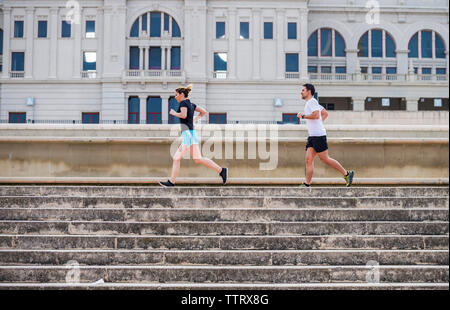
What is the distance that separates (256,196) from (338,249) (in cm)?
162

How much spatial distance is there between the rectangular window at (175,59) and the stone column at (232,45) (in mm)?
4208

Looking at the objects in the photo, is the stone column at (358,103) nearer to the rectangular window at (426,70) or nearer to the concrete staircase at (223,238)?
the rectangular window at (426,70)

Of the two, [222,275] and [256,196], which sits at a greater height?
[256,196]

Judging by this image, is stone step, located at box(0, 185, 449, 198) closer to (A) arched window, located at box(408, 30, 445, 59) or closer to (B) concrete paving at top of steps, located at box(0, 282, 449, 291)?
(B) concrete paving at top of steps, located at box(0, 282, 449, 291)

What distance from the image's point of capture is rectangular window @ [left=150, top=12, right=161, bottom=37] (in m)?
40.2

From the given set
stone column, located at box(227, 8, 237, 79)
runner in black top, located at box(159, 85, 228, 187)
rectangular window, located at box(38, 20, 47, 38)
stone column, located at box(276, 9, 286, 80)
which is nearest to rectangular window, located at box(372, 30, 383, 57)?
stone column, located at box(276, 9, 286, 80)

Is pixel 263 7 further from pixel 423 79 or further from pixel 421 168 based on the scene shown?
pixel 421 168

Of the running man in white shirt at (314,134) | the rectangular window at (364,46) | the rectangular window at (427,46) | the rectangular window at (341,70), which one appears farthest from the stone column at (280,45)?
the running man in white shirt at (314,134)

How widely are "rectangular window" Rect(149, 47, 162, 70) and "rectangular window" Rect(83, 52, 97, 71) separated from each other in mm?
4609

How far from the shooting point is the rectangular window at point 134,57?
40.0 meters

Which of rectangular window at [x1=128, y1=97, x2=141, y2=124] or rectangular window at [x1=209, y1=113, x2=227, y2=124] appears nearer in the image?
rectangular window at [x1=128, y1=97, x2=141, y2=124]

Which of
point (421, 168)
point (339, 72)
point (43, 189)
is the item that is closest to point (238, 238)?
point (43, 189)

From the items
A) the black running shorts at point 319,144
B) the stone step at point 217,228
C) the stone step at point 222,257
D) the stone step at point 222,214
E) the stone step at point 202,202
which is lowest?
the stone step at point 222,257

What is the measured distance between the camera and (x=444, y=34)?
4469 centimetres
